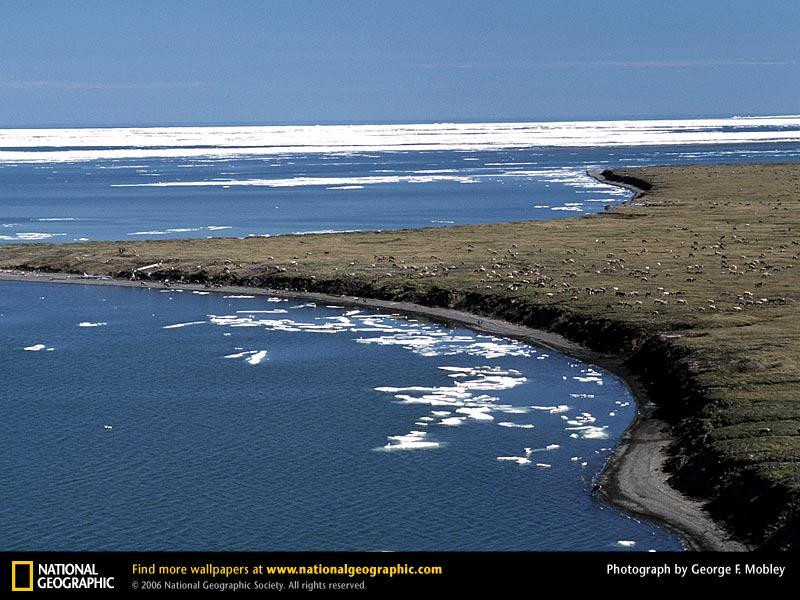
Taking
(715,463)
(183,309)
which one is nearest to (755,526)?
(715,463)

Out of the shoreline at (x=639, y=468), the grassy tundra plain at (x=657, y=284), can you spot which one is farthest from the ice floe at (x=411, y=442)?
the grassy tundra plain at (x=657, y=284)

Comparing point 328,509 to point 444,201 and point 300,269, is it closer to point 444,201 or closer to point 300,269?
point 300,269
